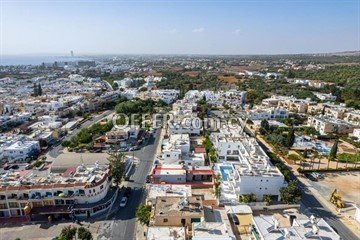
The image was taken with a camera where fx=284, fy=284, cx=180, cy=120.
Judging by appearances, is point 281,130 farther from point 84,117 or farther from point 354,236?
point 84,117

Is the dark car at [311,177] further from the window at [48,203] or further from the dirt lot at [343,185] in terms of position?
the window at [48,203]

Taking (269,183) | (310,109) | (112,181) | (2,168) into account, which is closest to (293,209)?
(269,183)

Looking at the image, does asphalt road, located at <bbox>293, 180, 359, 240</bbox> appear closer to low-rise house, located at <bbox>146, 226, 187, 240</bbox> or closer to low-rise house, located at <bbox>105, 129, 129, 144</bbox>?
low-rise house, located at <bbox>146, 226, 187, 240</bbox>

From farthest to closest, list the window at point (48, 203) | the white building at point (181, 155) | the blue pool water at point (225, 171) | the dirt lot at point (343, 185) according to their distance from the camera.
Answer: the white building at point (181, 155)
the blue pool water at point (225, 171)
the dirt lot at point (343, 185)
the window at point (48, 203)

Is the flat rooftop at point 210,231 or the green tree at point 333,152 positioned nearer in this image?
the flat rooftop at point 210,231

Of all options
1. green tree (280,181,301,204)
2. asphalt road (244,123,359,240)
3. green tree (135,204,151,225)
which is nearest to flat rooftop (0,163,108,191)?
green tree (135,204,151,225)

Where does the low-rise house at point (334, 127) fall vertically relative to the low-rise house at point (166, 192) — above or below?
above

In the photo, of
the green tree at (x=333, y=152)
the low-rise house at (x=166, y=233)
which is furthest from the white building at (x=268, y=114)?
the low-rise house at (x=166, y=233)

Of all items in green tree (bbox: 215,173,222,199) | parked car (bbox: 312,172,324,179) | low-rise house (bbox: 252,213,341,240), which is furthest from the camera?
parked car (bbox: 312,172,324,179)
